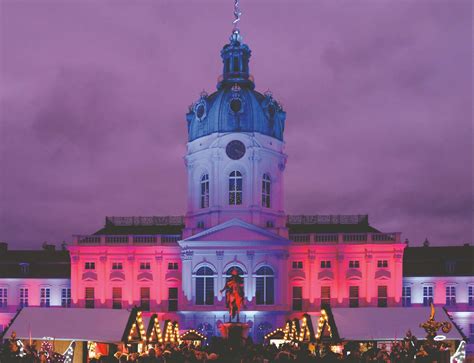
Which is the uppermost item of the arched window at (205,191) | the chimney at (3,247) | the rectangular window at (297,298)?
the arched window at (205,191)

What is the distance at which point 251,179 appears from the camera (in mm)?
72188

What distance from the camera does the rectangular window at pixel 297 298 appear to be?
71000mm

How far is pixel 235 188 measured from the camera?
2862 inches

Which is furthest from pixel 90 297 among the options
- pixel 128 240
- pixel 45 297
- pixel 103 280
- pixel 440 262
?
pixel 440 262

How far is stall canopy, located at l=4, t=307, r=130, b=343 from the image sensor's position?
46562 millimetres


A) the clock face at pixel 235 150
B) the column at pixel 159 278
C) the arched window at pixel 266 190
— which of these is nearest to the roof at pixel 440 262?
the arched window at pixel 266 190

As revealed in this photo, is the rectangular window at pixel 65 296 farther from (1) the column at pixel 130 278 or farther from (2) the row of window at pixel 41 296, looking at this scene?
(1) the column at pixel 130 278

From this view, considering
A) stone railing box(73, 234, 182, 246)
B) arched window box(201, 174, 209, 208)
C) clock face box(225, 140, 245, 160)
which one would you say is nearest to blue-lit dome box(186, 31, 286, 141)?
clock face box(225, 140, 245, 160)

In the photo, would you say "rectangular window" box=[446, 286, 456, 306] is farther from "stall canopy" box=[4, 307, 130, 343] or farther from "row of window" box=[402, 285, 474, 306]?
"stall canopy" box=[4, 307, 130, 343]

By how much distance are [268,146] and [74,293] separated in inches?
799

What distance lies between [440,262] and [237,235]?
17572 millimetres

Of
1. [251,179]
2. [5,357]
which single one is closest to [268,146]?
[251,179]

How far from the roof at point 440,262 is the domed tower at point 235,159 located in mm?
11301

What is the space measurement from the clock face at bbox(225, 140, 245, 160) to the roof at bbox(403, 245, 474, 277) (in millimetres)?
16725
